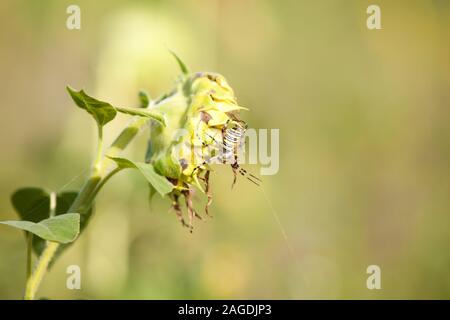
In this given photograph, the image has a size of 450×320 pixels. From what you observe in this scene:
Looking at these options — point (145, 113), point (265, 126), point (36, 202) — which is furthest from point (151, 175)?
point (265, 126)

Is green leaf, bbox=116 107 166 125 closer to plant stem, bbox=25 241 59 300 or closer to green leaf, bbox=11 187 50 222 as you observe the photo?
plant stem, bbox=25 241 59 300

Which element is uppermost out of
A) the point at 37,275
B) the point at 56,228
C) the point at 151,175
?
the point at 151,175

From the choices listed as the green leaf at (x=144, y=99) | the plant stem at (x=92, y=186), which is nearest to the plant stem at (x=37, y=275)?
the plant stem at (x=92, y=186)

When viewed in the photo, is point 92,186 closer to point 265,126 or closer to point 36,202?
point 36,202

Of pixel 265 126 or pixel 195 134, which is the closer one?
pixel 195 134

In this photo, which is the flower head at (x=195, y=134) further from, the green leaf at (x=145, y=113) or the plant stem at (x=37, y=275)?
the plant stem at (x=37, y=275)

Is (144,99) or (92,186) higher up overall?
(144,99)
